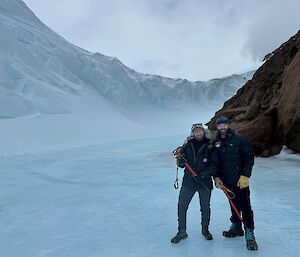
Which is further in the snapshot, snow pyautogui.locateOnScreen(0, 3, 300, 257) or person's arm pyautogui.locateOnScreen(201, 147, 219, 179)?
snow pyautogui.locateOnScreen(0, 3, 300, 257)

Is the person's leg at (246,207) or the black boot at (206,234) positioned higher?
the person's leg at (246,207)

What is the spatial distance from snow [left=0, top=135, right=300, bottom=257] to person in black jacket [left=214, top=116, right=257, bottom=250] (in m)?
0.33

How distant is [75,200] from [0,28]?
28768 millimetres

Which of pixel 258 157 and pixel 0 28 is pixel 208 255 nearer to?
pixel 258 157

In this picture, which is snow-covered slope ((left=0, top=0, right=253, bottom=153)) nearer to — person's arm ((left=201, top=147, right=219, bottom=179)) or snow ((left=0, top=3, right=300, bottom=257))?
snow ((left=0, top=3, right=300, bottom=257))

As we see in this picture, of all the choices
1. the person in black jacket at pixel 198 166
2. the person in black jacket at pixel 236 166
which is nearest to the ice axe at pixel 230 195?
the person in black jacket at pixel 236 166

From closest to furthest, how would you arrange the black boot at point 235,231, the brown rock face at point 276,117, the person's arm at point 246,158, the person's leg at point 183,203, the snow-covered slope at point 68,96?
1. the person's arm at point 246,158
2. the person's leg at point 183,203
3. the black boot at point 235,231
4. the brown rock face at point 276,117
5. the snow-covered slope at point 68,96

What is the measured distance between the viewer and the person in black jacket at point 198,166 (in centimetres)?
391

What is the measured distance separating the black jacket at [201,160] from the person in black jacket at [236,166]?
0.26 ft

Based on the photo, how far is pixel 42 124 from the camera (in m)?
23.2

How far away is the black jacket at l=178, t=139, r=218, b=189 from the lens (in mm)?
3904

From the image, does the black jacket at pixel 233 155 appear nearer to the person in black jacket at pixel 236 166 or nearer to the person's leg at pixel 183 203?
the person in black jacket at pixel 236 166

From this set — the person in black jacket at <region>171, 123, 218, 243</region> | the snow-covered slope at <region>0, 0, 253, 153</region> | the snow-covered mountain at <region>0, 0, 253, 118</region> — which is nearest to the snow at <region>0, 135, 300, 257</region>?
the person in black jacket at <region>171, 123, 218, 243</region>

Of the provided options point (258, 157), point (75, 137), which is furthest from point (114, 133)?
point (258, 157)
